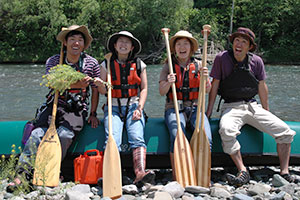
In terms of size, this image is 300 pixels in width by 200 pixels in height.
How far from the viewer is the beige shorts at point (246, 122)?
3246mm

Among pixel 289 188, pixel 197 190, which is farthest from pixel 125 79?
pixel 289 188

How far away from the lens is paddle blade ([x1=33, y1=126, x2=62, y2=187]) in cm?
298

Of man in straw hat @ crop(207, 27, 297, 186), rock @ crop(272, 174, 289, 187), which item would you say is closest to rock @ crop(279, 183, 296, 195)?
rock @ crop(272, 174, 289, 187)

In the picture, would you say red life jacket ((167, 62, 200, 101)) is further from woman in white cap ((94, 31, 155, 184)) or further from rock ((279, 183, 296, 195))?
rock ((279, 183, 296, 195))

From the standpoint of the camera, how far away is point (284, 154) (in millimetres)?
3309

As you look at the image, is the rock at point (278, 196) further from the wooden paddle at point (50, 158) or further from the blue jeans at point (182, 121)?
the wooden paddle at point (50, 158)

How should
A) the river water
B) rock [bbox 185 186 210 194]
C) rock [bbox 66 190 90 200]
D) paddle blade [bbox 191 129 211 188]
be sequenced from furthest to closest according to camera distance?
the river water → paddle blade [bbox 191 129 211 188] → rock [bbox 185 186 210 194] → rock [bbox 66 190 90 200]

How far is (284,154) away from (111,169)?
1.69 m

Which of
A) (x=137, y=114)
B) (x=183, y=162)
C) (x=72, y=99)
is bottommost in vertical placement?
(x=183, y=162)

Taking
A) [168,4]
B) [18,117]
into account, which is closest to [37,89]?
[18,117]

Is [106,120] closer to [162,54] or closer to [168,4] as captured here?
[162,54]

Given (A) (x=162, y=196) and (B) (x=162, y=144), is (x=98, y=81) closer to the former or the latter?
(B) (x=162, y=144)

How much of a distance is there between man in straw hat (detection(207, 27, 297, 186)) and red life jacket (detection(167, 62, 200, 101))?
0.68 ft

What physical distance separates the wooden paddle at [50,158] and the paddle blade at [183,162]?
1.12m
